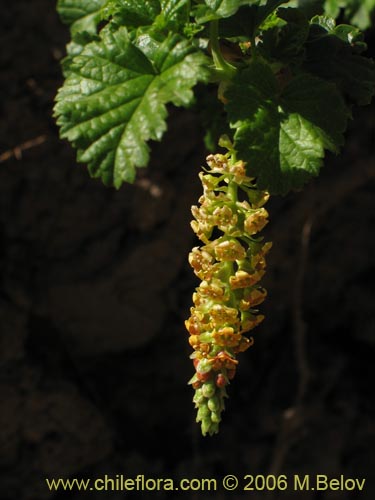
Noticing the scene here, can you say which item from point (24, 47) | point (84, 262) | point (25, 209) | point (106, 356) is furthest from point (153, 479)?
point (24, 47)

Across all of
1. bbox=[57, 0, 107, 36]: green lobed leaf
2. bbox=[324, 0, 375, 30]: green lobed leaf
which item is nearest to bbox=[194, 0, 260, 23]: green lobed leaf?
bbox=[324, 0, 375, 30]: green lobed leaf

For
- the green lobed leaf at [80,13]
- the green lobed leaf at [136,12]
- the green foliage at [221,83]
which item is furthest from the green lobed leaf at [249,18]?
the green lobed leaf at [80,13]

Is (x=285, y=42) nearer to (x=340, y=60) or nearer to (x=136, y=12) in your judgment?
(x=340, y=60)

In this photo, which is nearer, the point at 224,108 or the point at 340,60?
the point at 224,108

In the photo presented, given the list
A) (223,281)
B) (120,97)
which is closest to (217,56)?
(120,97)

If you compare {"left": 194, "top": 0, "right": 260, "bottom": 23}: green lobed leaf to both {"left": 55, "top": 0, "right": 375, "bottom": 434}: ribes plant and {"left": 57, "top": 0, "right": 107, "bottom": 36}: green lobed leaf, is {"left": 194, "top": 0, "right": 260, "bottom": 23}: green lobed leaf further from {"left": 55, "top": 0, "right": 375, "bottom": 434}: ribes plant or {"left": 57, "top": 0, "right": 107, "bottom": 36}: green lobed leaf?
{"left": 57, "top": 0, "right": 107, "bottom": 36}: green lobed leaf

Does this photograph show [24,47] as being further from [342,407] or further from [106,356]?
[342,407]
